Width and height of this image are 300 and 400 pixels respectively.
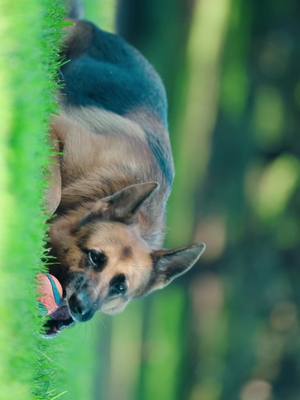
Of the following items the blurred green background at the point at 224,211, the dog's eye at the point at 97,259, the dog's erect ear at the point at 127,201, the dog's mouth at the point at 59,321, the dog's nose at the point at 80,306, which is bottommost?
the blurred green background at the point at 224,211

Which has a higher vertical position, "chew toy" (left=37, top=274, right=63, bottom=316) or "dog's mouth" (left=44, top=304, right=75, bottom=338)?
"chew toy" (left=37, top=274, right=63, bottom=316)

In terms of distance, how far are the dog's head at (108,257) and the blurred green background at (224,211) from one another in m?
1.91

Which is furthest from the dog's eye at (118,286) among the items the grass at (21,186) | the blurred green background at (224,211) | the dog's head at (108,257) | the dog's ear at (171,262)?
the blurred green background at (224,211)

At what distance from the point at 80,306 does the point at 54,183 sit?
0.31 meters

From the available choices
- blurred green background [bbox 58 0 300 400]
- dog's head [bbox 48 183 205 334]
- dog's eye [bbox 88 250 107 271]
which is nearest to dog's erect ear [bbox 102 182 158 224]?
dog's head [bbox 48 183 205 334]

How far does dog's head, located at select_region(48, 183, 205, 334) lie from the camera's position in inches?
81.0

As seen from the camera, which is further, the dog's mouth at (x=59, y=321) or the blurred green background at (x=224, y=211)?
the blurred green background at (x=224, y=211)

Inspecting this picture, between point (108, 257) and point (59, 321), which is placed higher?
point (108, 257)

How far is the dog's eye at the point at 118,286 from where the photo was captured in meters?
2.14

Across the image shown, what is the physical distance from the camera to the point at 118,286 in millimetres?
2170

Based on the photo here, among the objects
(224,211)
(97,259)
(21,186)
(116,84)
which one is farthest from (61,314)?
(224,211)

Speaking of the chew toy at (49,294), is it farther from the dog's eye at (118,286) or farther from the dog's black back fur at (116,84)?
the dog's black back fur at (116,84)

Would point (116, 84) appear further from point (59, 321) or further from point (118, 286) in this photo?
point (59, 321)

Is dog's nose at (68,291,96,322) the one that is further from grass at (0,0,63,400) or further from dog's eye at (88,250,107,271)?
grass at (0,0,63,400)
